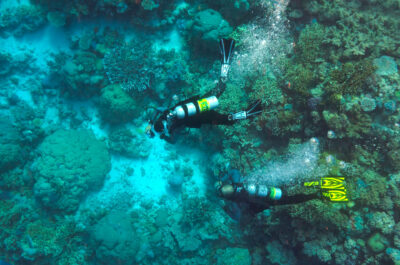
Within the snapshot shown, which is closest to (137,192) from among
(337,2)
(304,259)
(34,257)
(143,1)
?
(34,257)

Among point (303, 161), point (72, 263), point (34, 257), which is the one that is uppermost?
point (303, 161)

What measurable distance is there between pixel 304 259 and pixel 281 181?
228 cm

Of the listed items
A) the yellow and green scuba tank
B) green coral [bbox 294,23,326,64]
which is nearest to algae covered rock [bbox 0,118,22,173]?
the yellow and green scuba tank

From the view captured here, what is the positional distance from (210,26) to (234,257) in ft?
24.4

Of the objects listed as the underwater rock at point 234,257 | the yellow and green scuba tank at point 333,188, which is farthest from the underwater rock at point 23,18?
the yellow and green scuba tank at point 333,188

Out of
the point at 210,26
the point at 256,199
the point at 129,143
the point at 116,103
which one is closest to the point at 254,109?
the point at 256,199

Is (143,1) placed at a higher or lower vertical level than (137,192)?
higher

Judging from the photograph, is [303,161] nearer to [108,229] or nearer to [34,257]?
[108,229]

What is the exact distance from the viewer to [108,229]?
25.2ft

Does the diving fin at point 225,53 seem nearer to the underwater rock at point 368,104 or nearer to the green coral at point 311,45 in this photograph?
the green coral at point 311,45

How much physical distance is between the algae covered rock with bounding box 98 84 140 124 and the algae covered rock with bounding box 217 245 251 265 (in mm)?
6189

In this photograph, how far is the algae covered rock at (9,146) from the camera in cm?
817

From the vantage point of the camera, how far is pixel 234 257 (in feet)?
23.0

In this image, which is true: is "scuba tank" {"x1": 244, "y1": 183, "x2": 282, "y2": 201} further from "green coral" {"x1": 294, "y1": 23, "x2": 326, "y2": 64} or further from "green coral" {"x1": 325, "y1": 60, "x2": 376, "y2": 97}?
"green coral" {"x1": 294, "y1": 23, "x2": 326, "y2": 64}
